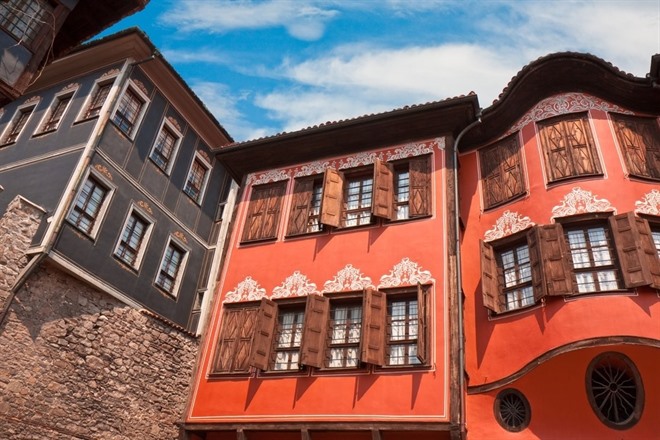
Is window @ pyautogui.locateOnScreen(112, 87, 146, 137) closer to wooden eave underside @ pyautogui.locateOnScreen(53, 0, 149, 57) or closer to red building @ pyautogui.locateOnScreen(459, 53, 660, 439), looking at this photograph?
wooden eave underside @ pyautogui.locateOnScreen(53, 0, 149, 57)

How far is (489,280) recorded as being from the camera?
1038 centimetres

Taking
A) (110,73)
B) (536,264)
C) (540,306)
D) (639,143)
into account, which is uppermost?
(110,73)

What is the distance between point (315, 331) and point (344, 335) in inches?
23.6

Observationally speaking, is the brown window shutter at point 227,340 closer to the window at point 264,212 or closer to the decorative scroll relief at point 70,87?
the window at point 264,212

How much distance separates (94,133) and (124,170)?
1230 millimetres

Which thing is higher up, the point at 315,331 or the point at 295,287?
the point at 295,287

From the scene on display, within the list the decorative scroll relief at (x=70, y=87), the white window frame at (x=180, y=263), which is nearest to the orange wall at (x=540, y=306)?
the white window frame at (x=180, y=263)

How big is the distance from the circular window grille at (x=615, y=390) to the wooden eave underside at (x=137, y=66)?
13167mm

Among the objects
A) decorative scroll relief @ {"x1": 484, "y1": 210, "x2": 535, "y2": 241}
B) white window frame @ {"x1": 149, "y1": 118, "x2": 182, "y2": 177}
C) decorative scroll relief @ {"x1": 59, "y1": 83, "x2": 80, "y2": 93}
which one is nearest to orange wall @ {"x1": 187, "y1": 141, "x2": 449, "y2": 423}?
decorative scroll relief @ {"x1": 484, "y1": 210, "x2": 535, "y2": 241}

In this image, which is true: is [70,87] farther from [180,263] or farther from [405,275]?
[405,275]

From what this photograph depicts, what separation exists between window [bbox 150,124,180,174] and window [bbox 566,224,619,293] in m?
11.1

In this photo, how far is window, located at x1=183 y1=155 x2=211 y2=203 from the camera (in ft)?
54.1

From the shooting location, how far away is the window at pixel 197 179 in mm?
16484

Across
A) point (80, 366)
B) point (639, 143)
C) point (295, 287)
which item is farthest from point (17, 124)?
point (639, 143)
